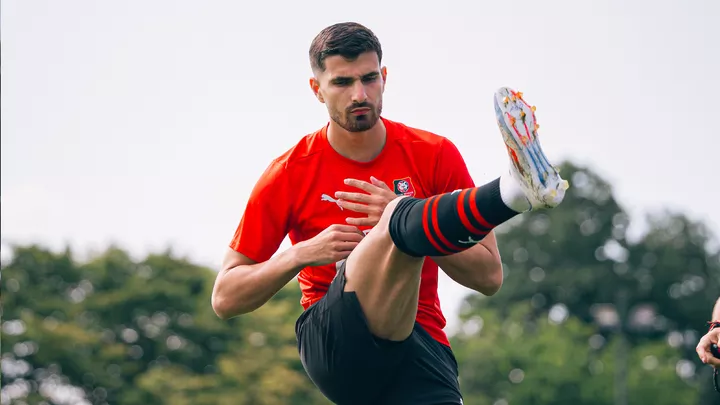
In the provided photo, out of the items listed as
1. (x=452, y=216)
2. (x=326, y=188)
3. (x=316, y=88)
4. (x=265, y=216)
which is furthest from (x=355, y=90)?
(x=452, y=216)

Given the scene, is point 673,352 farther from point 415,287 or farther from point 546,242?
point 415,287

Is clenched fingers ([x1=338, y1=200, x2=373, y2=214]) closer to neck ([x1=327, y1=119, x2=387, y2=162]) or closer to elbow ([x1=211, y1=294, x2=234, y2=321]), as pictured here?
neck ([x1=327, y1=119, x2=387, y2=162])

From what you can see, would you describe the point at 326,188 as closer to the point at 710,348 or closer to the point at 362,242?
the point at 362,242

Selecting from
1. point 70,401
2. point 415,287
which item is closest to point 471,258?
point 415,287

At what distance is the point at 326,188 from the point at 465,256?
95cm

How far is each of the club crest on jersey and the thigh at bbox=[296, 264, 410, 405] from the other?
0.71 metres

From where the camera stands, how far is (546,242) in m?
68.2

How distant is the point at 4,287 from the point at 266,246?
45.1 meters

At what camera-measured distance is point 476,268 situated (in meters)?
7.19

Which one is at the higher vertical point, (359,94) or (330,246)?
(359,94)

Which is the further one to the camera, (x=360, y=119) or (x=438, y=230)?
(x=360, y=119)

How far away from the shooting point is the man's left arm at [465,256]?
7.14 meters

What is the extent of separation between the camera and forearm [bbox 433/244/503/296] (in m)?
7.11

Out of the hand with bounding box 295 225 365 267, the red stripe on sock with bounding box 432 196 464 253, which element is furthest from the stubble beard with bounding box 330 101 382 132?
the red stripe on sock with bounding box 432 196 464 253
